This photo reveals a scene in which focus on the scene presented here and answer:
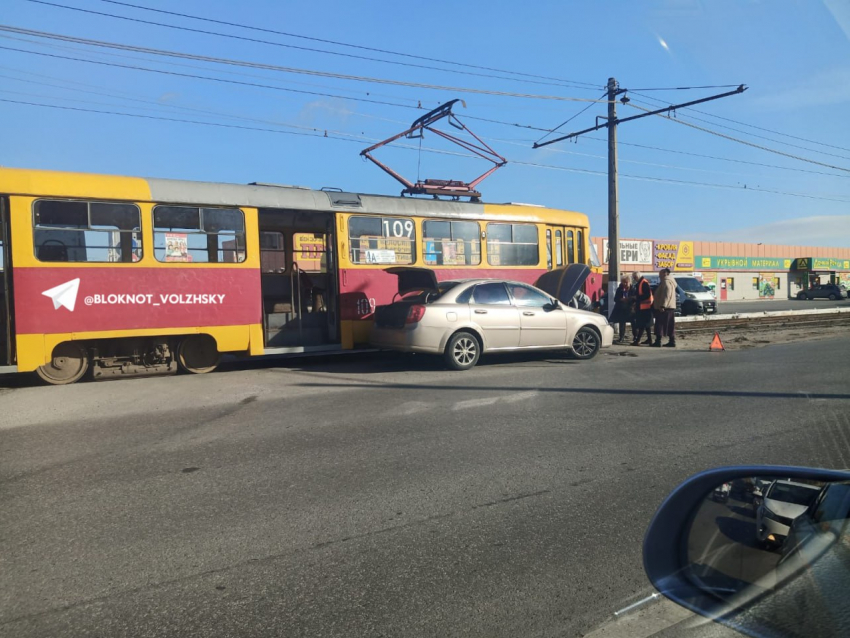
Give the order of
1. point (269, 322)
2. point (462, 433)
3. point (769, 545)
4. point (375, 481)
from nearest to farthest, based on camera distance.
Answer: point (769, 545) → point (375, 481) → point (462, 433) → point (269, 322)

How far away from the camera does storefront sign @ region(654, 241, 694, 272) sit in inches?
2056

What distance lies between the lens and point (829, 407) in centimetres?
745

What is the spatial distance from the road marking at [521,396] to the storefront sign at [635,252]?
43.2 metres

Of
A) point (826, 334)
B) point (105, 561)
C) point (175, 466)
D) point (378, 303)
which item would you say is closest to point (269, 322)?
point (378, 303)

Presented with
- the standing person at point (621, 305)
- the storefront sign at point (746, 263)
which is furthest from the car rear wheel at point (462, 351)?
the storefront sign at point (746, 263)

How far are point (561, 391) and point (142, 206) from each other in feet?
23.1

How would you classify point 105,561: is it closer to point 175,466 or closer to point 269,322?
point 175,466

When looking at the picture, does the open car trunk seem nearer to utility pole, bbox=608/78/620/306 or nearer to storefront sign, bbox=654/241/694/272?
utility pole, bbox=608/78/620/306

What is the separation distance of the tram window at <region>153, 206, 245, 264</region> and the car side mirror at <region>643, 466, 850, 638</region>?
32.4 ft

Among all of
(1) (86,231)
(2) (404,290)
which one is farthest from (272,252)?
(1) (86,231)

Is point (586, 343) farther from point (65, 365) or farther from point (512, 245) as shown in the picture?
point (65, 365)

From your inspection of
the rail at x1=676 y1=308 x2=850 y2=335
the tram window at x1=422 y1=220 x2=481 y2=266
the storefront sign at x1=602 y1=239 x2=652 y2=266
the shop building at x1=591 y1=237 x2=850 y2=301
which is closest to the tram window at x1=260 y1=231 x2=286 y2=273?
the tram window at x1=422 y1=220 x2=481 y2=266

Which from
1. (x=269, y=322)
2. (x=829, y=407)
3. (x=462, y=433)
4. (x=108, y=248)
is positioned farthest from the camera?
(x=269, y=322)

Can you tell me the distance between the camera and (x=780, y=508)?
1748 millimetres
